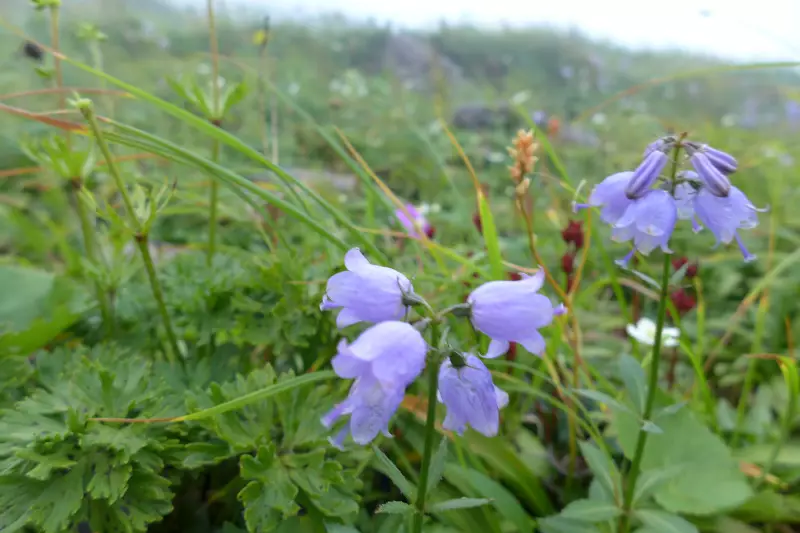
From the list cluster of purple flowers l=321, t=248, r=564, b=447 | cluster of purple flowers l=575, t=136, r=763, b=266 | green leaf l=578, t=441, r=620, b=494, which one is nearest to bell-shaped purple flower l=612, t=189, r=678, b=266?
cluster of purple flowers l=575, t=136, r=763, b=266

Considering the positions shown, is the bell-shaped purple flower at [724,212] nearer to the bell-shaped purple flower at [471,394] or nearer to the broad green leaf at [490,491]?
the bell-shaped purple flower at [471,394]

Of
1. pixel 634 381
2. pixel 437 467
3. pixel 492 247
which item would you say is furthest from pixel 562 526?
pixel 492 247

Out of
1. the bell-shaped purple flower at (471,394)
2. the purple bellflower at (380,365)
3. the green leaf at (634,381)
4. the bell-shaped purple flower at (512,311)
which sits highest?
the bell-shaped purple flower at (512,311)

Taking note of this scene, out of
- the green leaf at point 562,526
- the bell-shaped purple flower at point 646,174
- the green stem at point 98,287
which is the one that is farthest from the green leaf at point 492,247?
the green stem at point 98,287

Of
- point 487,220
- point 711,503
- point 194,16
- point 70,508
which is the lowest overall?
point 711,503

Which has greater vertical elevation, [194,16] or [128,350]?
[194,16]

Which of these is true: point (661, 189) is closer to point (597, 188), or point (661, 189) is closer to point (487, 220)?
point (597, 188)

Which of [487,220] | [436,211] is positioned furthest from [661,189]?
[436,211]

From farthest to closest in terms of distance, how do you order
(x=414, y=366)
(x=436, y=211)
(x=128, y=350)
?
(x=436, y=211) < (x=128, y=350) < (x=414, y=366)
